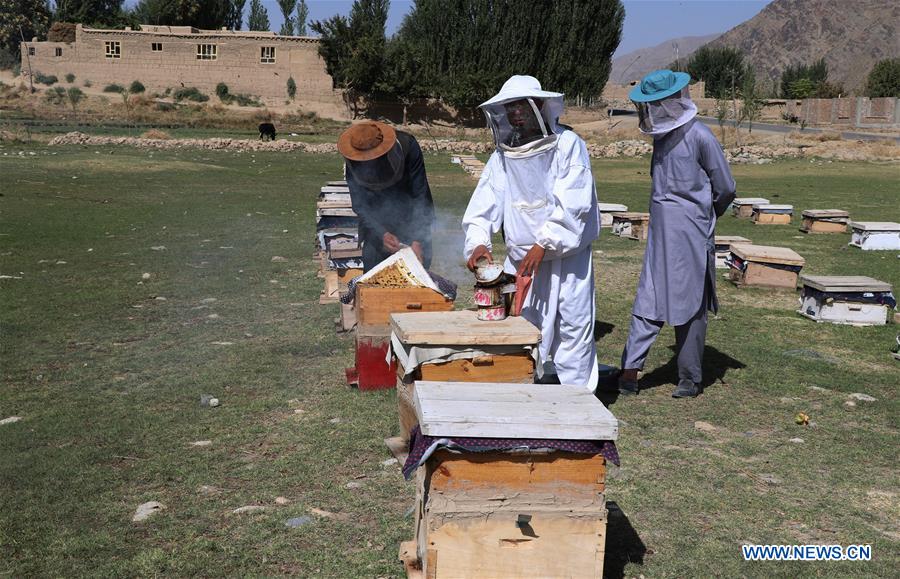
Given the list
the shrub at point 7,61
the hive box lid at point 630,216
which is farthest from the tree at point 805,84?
the hive box lid at point 630,216

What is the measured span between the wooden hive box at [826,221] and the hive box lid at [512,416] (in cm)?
1253

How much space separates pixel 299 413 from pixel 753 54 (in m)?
164

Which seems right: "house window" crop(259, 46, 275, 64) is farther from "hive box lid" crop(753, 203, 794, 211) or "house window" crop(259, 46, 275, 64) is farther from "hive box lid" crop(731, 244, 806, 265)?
"hive box lid" crop(731, 244, 806, 265)

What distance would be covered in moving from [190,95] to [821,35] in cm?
11958

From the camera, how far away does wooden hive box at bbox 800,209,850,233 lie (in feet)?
48.4

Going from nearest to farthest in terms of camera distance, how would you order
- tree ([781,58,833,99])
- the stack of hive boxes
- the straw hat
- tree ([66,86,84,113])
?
the straw hat, the stack of hive boxes, tree ([66,86,84,113]), tree ([781,58,833,99])

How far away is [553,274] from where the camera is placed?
217 inches

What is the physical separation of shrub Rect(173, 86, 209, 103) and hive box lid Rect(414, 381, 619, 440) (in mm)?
59715

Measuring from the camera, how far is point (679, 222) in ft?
20.0

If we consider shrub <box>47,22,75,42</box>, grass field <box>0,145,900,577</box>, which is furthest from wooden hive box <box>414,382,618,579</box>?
shrub <box>47,22,75,42</box>

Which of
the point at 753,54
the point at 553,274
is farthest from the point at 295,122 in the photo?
the point at 753,54

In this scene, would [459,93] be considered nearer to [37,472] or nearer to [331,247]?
[331,247]

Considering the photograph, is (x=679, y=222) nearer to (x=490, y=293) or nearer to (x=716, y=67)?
(x=490, y=293)

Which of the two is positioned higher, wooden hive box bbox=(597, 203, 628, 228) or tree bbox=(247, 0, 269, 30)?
tree bbox=(247, 0, 269, 30)
